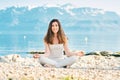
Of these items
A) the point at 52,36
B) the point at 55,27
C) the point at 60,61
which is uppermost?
the point at 55,27

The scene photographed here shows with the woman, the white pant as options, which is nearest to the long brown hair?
the woman

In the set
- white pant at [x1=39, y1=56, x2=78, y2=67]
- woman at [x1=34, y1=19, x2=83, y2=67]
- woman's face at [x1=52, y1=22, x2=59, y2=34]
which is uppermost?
woman's face at [x1=52, y1=22, x2=59, y2=34]

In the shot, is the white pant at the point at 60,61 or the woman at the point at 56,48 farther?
the white pant at the point at 60,61

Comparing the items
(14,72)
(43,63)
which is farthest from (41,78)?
(43,63)

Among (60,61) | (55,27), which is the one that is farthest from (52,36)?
(60,61)

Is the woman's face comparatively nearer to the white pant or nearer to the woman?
the woman

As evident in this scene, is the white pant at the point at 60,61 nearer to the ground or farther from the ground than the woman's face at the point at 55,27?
nearer to the ground

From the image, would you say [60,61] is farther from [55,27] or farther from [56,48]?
[55,27]

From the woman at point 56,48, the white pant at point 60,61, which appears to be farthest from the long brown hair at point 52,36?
the white pant at point 60,61

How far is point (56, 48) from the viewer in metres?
15.0

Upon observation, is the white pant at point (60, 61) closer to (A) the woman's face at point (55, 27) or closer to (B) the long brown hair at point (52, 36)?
(B) the long brown hair at point (52, 36)

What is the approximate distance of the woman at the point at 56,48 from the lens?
580 inches

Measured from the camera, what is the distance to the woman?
48.3 feet

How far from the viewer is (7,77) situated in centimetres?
1159
